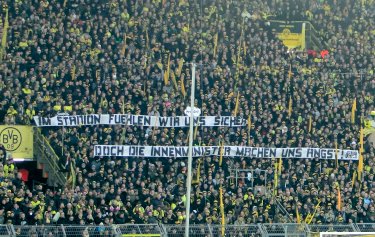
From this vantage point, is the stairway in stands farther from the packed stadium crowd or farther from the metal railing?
the metal railing

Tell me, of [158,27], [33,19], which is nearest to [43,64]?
[33,19]

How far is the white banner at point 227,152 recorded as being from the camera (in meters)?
51.2

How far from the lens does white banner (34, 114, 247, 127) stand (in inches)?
1996

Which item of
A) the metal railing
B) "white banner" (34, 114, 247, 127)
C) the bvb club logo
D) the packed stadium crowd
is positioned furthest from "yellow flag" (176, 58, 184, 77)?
the metal railing

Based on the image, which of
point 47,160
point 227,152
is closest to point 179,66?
point 227,152

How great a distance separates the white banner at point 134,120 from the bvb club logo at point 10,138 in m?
0.82

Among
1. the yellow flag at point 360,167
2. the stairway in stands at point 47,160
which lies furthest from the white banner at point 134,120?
the yellow flag at point 360,167

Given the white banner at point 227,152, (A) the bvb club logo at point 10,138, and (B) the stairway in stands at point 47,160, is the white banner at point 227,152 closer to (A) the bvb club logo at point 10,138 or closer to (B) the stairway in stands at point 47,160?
(B) the stairway in stands at point 47,160

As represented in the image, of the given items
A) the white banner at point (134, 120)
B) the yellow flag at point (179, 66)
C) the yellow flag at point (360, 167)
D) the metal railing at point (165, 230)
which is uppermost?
the yellow flag at point (179, 66)

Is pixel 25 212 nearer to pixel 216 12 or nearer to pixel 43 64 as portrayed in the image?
pixel 43 64

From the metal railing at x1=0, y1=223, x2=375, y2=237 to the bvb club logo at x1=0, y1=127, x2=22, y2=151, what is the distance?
648 centimetres

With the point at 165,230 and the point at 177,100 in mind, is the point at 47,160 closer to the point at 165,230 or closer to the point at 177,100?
the point at 177,100

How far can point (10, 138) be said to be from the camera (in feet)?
166

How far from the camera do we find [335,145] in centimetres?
5462
